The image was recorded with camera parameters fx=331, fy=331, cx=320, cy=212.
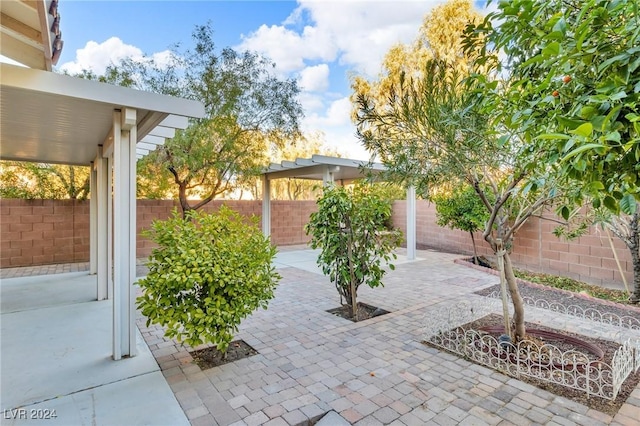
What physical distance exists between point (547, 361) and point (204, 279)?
3690 millimetres

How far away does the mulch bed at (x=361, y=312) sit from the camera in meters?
4.95

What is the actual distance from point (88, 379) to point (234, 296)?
155 centimetres

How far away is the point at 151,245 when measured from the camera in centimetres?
1025

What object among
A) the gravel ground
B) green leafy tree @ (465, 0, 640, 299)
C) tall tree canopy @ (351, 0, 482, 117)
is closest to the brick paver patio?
the gravel ground

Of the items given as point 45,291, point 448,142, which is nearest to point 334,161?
point 448,142

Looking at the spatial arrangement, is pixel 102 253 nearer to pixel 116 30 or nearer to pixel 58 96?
pixel 58 96

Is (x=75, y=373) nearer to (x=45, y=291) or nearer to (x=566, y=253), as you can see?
(x=45, y=291)

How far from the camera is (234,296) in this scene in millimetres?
3332

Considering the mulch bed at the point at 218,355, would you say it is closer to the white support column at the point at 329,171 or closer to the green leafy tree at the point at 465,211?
the green leafy tree at the point at 465,211

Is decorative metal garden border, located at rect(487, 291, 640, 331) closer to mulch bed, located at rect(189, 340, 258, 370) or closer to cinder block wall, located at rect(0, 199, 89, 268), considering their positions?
mulch bed, located at rect(189, 340, 258, 370)

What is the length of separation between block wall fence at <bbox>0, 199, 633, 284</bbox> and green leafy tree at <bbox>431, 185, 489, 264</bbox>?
108 cm

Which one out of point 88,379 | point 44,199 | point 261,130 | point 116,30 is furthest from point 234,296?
point 116,30

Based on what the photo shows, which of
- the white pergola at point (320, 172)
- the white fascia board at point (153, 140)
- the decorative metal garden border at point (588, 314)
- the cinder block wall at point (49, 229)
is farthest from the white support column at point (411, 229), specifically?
the white fascia board at point (153, 140)

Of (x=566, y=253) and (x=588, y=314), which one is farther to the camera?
(x=566, y=253)
